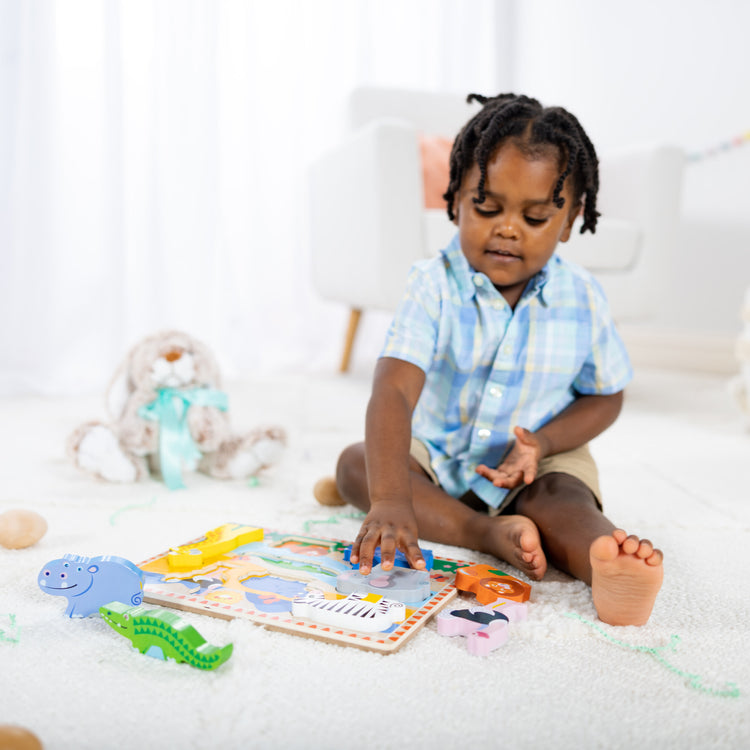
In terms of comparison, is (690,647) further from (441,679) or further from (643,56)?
(643,56)

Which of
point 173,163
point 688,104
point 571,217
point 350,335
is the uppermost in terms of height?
point 688,104

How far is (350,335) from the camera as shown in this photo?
2.08 metres

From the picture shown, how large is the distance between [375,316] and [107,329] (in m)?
0.81

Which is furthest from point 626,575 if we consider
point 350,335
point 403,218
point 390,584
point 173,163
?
point 173,163

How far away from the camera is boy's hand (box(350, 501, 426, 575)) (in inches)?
24.1

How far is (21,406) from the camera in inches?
60.8

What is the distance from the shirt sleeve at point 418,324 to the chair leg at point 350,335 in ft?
3.98

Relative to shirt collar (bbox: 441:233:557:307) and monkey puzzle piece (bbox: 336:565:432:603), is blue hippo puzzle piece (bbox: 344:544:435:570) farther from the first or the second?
shirt collar (bbox: 441:233:557:307)

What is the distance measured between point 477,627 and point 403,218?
1.14m

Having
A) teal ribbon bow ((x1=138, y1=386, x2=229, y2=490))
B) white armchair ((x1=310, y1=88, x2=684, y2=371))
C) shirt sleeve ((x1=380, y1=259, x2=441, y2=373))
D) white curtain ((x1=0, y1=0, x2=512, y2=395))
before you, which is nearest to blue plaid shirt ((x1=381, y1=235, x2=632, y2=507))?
shirt sleeve ((x1=380, y1=259, x2=441, y2=373))

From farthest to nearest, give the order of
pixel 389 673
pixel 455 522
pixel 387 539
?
1. pixel 455 522
2. pixel 387 539
3. pixel 389 673

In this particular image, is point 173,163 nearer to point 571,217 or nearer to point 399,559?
point 571,217

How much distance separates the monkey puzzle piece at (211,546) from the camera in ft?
2.15

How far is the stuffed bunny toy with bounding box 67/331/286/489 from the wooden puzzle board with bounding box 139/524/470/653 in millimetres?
274
